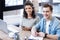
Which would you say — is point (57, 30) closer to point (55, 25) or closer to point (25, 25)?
point (55, 25)

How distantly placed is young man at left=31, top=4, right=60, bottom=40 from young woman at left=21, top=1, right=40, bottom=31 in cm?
8

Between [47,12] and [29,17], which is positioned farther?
[29,17]

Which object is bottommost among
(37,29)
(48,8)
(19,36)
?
(19,36)

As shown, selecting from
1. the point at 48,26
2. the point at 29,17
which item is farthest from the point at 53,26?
the point at 29,17

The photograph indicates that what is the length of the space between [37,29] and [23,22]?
19cm

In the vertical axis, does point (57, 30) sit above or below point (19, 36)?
above

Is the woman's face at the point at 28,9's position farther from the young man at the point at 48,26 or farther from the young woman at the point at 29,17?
the young man at the point at 48,26

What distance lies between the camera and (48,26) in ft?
3.99

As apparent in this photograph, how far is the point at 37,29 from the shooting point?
127cm

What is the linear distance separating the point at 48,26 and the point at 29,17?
232 millimetres

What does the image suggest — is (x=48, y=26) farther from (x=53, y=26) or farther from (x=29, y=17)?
(x=29, y=17)

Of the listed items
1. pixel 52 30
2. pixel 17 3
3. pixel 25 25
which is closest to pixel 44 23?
pixel 52 30

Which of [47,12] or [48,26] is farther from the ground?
[47,12]

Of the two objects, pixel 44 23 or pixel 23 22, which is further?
pixel 23 22
